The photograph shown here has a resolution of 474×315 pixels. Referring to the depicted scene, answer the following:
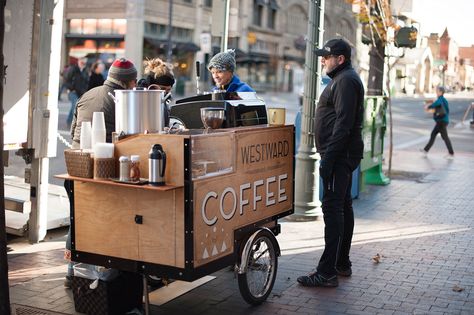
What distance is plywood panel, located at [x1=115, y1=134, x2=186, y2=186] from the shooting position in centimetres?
455

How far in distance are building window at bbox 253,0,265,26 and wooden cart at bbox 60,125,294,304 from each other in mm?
59880

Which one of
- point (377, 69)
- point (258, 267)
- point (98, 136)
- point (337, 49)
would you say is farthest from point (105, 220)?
point (377, 69)

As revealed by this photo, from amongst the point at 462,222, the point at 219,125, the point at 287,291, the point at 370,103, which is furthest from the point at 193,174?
the point at 370,103

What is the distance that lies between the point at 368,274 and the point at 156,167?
290 cm

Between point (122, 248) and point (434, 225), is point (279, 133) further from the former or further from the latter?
point (434, 225)

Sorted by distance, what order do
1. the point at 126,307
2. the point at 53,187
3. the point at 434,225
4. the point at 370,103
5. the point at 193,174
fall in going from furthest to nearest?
the point at 370,103, the point at 53,187, the point at 434,225, the point at 126,307, the point at 193,174

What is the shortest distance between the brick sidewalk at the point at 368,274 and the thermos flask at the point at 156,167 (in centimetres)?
136

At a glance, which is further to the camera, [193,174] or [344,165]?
[344,165]

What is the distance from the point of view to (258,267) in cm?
569

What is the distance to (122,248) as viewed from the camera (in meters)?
4.85

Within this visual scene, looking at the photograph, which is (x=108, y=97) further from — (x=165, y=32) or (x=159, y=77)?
(x=165, y=32)

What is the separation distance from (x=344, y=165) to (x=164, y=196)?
2.00 metres

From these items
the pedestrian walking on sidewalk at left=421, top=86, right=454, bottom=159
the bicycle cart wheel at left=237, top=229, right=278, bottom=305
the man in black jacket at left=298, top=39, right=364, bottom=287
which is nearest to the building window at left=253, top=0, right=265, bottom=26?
the pedestrian walking on sidewalk at left=421, top=86, right=454, bottom=159

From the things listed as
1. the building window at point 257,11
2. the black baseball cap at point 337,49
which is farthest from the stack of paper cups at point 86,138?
the building window at point 257,11
